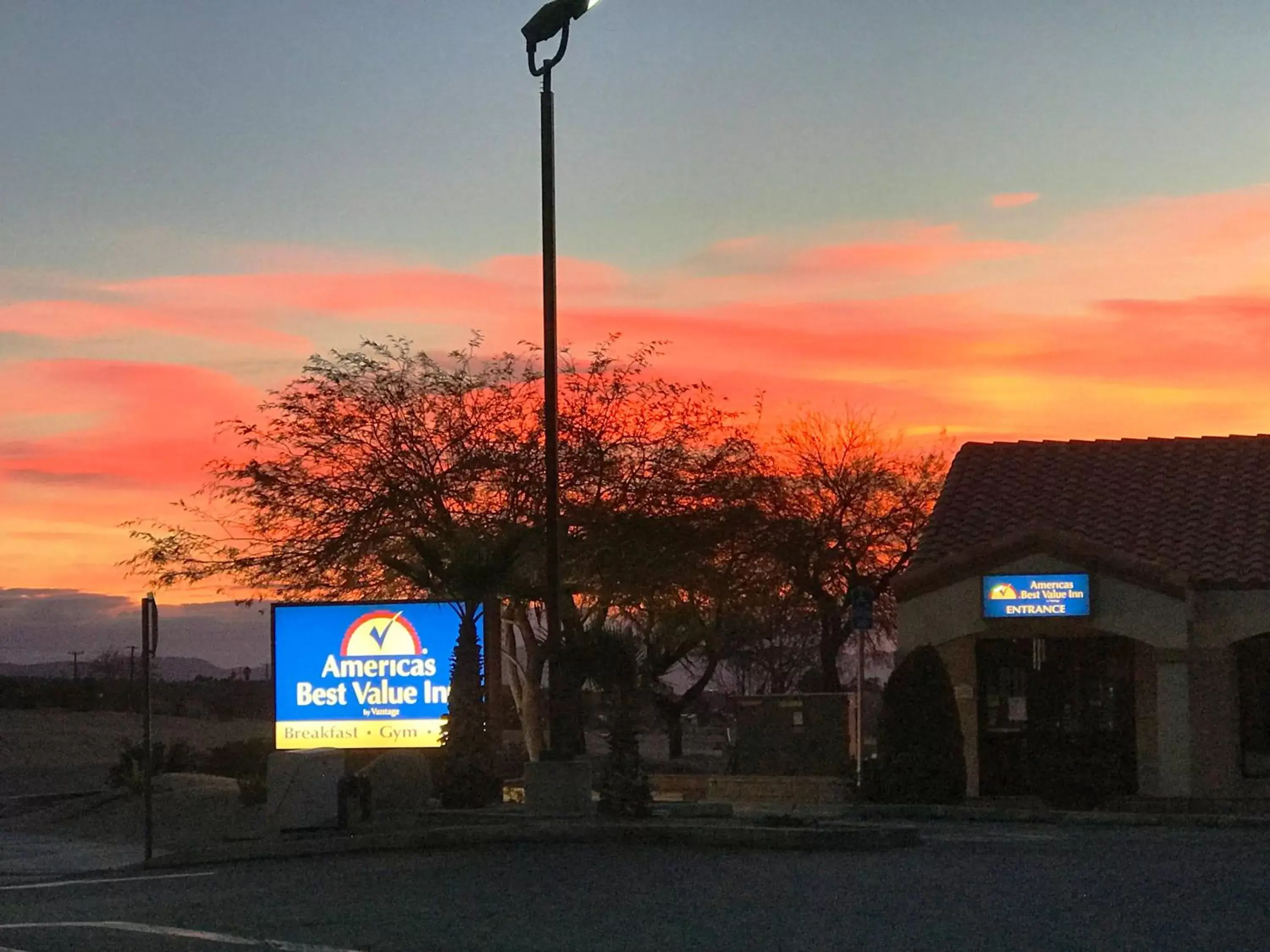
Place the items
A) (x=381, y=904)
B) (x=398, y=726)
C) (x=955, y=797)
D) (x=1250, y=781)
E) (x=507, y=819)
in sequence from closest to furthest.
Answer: (x=381, y=904) < (x=507, y=819) < (x=398, y=726) < (x=955, y=797) < (x=1250, y=781)

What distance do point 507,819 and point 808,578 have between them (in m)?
25.7

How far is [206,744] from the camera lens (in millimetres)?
52469

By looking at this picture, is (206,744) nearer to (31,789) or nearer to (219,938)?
(31,789)

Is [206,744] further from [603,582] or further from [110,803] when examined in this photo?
[110,803]

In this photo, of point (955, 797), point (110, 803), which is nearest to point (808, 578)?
point (955, 797)

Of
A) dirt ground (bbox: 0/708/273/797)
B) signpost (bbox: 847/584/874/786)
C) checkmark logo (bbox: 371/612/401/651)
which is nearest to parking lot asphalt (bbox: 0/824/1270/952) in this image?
checkmark logo (bbox: 371/612/401/651)

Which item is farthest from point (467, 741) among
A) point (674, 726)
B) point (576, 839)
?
Result: point (674, 726)

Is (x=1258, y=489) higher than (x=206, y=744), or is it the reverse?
(x=1258, y=489)

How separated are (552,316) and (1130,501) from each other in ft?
50.5

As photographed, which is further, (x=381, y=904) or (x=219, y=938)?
(x=381, y=904)

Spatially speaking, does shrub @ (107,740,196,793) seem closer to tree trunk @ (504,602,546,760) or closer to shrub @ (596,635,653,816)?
tree trunk @ (504,602,546,760)

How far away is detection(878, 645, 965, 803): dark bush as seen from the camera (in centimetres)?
2567

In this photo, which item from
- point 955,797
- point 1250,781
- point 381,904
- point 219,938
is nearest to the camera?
point 219,938

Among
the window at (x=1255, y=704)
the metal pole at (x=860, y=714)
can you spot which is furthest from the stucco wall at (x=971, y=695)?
the window at (x=1255, y=704)
